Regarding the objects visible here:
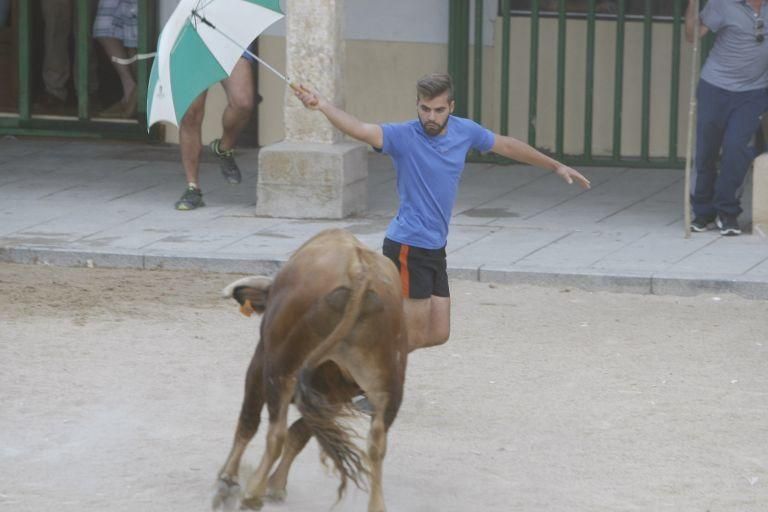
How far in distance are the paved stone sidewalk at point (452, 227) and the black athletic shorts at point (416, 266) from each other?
3024 millimetres

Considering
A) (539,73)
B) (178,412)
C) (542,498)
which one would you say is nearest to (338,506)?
(542,498)

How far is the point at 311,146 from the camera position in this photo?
1105 cm

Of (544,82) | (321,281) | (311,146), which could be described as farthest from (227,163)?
(321,281)

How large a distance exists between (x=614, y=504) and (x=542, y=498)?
27cm

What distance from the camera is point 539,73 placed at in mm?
13273

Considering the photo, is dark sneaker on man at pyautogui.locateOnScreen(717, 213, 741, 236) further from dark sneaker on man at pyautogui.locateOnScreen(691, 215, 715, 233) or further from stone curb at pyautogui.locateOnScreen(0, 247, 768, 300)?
stone curb at pyautogui.locateOnScreen(0, 247, 768, 300)

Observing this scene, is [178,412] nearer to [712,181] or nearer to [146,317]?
[146,317]

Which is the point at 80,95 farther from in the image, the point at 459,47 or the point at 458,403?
the point at 458,403

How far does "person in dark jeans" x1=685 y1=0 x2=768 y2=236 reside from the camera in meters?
10.4

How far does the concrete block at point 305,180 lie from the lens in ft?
35.9

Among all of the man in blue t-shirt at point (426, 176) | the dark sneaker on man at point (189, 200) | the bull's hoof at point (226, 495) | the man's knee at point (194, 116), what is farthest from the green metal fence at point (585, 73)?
the bull's hoof at point (226, 495)

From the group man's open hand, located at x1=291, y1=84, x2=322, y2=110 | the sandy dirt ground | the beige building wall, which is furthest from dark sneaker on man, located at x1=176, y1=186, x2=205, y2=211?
man's open hand, located at x1=291, y1=84, x2=322, y2=110

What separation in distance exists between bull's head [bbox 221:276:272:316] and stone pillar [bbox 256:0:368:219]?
5223mm

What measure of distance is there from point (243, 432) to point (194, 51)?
172cm
